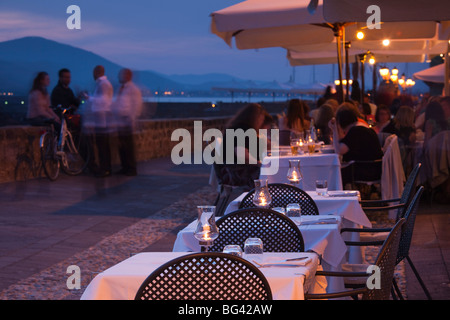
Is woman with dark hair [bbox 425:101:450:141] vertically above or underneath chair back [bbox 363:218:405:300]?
above

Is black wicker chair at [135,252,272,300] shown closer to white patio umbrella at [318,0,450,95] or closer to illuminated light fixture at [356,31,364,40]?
white patio umbrella at [318,0,450,95]

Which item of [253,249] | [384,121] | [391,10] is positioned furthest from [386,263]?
[384,121]

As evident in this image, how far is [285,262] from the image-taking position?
278cm

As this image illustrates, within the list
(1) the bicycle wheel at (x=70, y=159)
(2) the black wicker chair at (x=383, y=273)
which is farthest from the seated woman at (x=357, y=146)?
(1) the bicycle wheel at (x=70, y=159)

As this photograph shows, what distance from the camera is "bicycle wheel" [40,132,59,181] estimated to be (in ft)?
33.6

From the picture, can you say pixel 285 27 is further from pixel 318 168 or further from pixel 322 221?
pixel 322 221

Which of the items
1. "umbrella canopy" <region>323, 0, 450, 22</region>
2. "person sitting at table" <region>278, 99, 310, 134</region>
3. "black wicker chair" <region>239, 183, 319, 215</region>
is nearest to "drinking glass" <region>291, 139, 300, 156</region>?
"person sitting at table" <region>278, 99, 310, 134</region>

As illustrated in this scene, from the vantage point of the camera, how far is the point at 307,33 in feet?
31.7

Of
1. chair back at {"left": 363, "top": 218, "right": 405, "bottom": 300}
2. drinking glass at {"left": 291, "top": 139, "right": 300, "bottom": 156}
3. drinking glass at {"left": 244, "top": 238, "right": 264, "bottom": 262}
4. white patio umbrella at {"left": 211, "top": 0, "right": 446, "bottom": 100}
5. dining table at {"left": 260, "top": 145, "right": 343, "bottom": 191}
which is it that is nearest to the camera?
chair back at {"left": 363, "top": 218, "right": 405, "bottom": 300}

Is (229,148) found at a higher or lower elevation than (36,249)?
higher

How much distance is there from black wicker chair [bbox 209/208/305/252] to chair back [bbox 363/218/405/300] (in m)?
0.68

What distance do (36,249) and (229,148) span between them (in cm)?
224

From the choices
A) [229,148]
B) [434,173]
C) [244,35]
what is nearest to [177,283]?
[229,148]

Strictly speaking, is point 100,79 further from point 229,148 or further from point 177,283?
point 177,283
